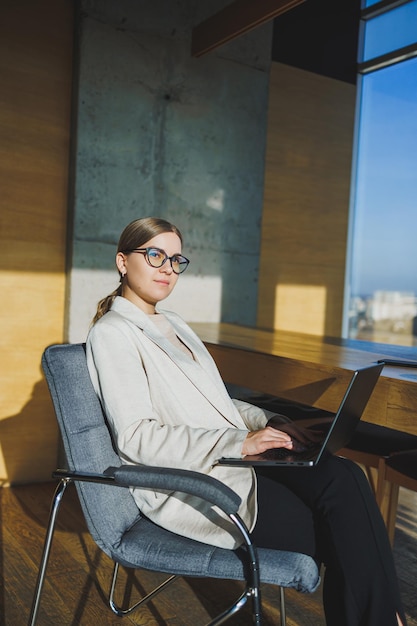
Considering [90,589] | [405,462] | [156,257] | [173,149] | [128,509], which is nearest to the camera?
[128,509]

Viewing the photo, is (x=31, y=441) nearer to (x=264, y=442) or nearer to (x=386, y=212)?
(x=264, y=442)

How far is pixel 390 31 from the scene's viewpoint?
181 inches

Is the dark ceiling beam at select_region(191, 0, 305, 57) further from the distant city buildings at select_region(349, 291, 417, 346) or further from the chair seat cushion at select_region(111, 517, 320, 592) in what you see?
the chair seat cushion at select_region(111, 517, 320, 592)

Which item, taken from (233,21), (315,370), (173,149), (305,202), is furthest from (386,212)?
(315,370)

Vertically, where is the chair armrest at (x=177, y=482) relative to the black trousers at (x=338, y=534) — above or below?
above

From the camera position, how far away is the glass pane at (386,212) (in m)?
4.51

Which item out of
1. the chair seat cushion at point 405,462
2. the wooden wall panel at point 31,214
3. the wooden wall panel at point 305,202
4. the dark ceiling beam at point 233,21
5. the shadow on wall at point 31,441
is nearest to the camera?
the chair seat cushion at point 405,462

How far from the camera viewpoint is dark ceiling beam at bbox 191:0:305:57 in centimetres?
321

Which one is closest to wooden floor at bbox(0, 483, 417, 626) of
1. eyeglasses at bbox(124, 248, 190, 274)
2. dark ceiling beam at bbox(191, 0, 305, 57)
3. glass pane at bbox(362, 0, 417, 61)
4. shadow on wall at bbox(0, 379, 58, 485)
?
shadow on wall at bbox(0, 379, 58, 485)

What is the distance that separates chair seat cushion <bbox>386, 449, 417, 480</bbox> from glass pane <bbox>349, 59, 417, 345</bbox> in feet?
7.56

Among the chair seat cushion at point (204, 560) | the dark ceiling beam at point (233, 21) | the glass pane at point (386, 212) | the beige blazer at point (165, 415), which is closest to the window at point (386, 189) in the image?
the glass pane at point (386, 212)

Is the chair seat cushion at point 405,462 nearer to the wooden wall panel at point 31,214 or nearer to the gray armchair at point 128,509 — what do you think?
the gray armchair at point 128,509

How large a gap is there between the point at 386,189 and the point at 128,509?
143 inches

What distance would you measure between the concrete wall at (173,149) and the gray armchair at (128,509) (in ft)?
6.11
